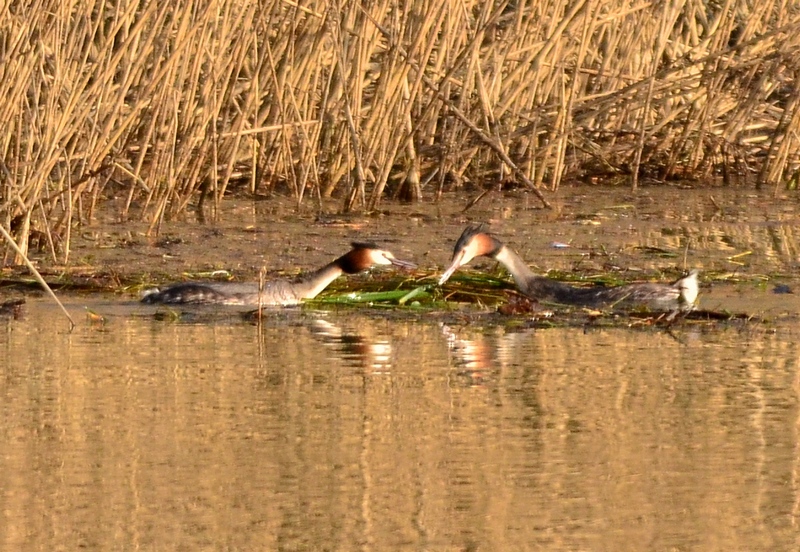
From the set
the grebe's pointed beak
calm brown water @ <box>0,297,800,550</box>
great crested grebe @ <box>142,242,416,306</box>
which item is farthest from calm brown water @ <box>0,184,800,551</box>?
the grebe's pointed beak

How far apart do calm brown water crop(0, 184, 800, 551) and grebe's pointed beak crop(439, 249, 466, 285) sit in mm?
526

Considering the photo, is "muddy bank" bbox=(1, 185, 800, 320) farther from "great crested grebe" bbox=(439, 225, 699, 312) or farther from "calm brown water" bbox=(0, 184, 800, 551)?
"calm brown water" bbox=(0, 184, 800, 551)

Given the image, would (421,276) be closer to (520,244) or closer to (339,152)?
(520,244)

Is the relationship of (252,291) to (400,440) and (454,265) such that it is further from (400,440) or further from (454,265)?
(400,440)

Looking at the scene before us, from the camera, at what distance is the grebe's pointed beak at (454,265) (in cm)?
788

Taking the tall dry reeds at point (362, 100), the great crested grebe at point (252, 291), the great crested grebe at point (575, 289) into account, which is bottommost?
the great crested grebe at point (252, 291)

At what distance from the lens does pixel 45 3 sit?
8.26 m

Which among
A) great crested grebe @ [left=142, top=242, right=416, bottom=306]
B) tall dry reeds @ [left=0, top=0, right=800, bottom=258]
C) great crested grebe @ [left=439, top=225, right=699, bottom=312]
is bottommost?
great crested grebe @ [left=142, top=242, right=416, bottom=306]

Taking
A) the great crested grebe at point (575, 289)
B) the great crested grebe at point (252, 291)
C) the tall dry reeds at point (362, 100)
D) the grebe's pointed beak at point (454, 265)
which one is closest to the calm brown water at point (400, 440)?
the great crested grebe at point (575, 289)

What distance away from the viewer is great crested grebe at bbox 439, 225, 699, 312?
7414 millimetres

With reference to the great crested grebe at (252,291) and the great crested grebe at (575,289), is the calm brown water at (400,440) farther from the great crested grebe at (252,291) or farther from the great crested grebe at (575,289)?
the great crested grebe at (252,291)

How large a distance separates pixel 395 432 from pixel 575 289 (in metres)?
2.94

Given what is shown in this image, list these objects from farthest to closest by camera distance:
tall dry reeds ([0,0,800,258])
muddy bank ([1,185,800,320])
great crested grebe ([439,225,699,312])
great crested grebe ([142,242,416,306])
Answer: tall dry reeds ([0,0,800,258]) < muddy bank ([1,185,800,320]) < great crested grebe ([142,242,416,306]) < great crested grebe ([439,225,699,312])

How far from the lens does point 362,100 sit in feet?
38.4
